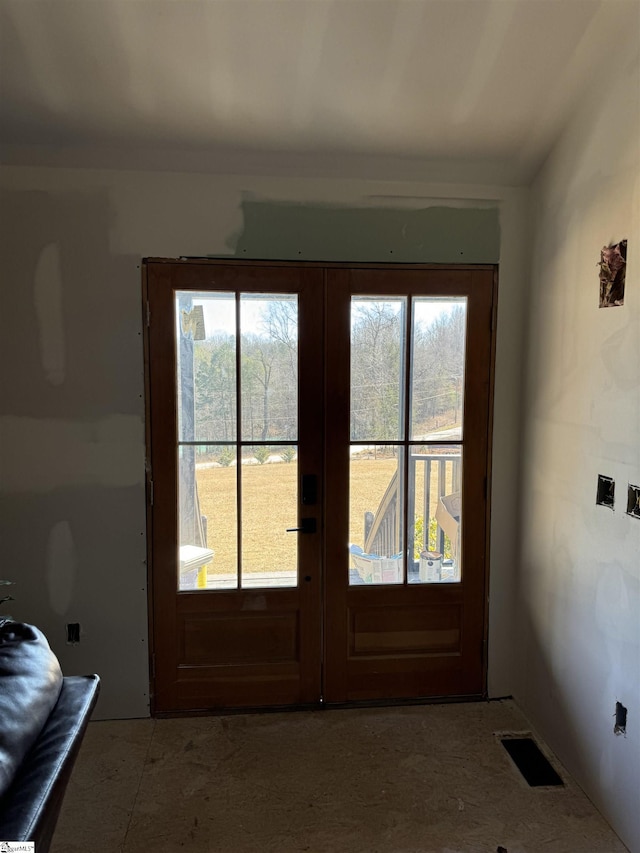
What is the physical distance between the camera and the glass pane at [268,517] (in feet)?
7.96

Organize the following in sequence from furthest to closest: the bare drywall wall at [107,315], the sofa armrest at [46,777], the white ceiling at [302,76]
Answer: the bare drywall wall at [107,315] < the white ceiling at [302,76] < the sofa armrest at [46,777]

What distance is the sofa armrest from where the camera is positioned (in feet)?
2.93

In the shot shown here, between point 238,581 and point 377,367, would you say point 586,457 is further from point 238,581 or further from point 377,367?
point 238,581

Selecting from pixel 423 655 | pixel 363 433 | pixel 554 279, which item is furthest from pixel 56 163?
pixel 423 655

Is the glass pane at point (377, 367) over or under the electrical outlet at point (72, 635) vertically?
over

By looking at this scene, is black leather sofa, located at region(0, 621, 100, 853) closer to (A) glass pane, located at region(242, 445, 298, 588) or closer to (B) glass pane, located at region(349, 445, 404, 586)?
(A) glass pane, located at region(242, 445, 298, 588)

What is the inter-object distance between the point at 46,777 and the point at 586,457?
1899 millimetres

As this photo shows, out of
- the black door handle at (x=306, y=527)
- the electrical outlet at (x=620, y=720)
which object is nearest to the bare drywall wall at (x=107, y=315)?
the black door handle at (x=306, y=527)

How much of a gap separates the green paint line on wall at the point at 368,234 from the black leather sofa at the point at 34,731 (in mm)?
1722

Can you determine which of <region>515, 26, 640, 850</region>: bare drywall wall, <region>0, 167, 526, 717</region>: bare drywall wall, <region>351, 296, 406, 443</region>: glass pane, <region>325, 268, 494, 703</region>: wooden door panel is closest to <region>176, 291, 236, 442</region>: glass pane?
<region>0, 167, 526, 717</region>: bare drywall wall

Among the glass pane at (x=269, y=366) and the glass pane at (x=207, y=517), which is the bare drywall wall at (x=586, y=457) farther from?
the glass pane at (x=207, y=517)

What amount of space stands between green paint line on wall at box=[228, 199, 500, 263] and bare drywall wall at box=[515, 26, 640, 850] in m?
0.26

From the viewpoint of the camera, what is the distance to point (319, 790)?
6.54 ft

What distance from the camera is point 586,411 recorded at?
79.0 inches
